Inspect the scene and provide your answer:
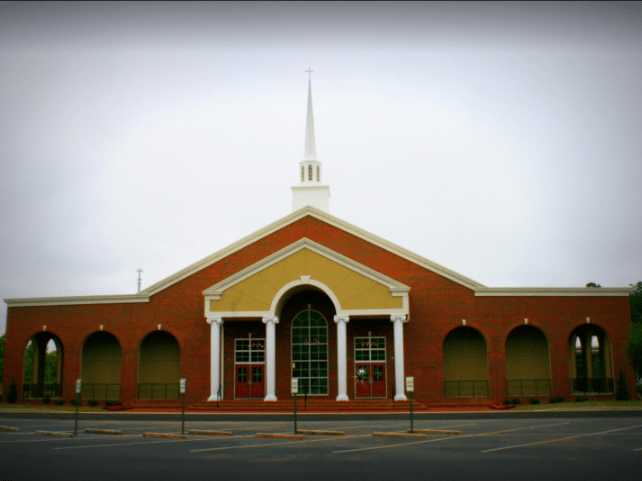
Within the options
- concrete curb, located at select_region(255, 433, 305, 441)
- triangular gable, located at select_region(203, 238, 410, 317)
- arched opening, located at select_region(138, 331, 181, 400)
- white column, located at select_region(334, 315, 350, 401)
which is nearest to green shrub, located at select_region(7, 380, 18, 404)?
arched opening, located at select_region(138, 331, 181, 400)

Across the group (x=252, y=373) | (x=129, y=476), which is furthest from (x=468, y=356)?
(x=129, y=476)

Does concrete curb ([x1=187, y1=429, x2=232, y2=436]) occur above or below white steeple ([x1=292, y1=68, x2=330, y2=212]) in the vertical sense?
below

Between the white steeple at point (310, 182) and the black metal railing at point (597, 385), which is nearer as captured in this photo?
the black metal railing at point (597, 385)

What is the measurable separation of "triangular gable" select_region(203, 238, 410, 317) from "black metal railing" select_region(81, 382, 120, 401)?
29.0 ft

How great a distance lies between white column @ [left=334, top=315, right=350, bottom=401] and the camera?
3722cm

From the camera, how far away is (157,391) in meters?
42.8

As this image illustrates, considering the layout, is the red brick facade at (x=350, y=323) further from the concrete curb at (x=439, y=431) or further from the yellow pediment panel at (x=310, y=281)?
the concrete curb at (x=439, y=431)

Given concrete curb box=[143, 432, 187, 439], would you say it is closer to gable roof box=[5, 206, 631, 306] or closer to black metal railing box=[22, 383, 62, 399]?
gable roof box=[5, 206, 631, 306]

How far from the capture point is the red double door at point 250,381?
40781 mm

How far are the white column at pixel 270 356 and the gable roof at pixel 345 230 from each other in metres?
6.67

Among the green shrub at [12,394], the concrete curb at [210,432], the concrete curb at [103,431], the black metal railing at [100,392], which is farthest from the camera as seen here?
the black metal railing at [100,392]

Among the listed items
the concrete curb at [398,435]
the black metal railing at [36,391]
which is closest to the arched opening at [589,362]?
the concrete curb at [398,435]

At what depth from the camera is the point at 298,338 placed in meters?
41.4

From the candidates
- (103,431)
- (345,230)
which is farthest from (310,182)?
(103,431)
